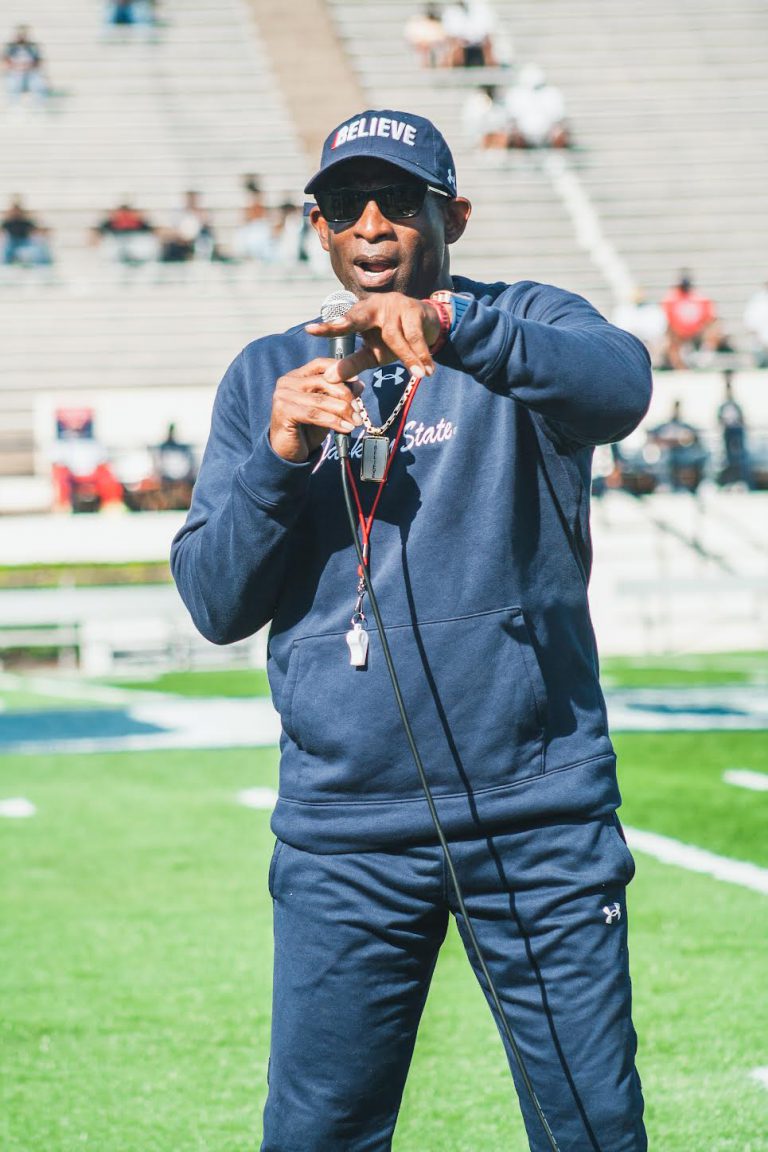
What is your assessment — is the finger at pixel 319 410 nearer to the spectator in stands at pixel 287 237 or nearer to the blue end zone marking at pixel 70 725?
the blue end zone marking at pixel 70 725

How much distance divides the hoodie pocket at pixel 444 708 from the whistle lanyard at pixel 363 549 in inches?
0.7

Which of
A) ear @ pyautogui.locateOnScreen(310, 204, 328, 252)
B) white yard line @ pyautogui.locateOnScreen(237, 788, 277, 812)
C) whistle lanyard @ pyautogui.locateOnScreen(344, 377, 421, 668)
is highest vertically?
ear @ pyautogui.locateOnScreen(310, 204, 328, 252)

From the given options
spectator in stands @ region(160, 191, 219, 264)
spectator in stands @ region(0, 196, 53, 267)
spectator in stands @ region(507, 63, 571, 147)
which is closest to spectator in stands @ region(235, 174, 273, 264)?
spectator in stands @ region(160, 191, 219, 264)

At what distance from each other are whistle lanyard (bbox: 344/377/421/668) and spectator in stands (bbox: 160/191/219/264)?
2482 centimetres

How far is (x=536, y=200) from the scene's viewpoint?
29.7m

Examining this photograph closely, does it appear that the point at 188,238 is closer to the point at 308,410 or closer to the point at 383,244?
the point at 383,244

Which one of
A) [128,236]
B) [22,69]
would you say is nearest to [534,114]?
[128,236]

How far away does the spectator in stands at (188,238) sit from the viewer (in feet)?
88.1

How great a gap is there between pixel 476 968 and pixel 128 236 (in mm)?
24994

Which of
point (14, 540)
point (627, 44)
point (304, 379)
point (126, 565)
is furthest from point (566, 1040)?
point (627, 44)

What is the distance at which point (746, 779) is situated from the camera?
30.7 ft

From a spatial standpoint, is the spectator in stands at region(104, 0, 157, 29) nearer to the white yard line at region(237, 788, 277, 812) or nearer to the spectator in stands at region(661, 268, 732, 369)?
the spectator in stands at region(661, 268, 732, 369)

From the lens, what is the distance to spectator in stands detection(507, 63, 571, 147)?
29.8 m

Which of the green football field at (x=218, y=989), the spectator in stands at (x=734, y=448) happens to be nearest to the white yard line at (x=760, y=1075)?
the green football field at (x=218, y=989)
